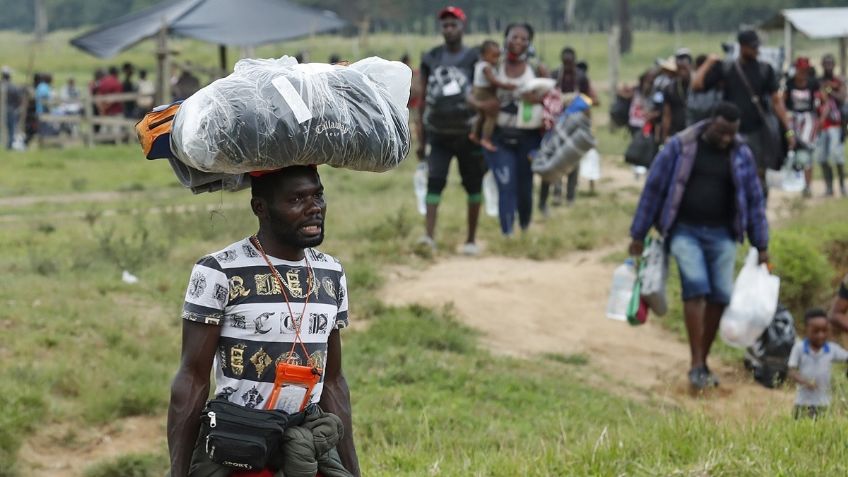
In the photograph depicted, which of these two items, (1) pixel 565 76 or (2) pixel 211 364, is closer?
(2) pixel 211 364

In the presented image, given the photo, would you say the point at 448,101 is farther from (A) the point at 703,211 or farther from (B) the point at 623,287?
(A) the point at 703,211

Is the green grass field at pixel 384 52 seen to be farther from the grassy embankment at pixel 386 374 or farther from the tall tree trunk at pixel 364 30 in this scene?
the grassy embankment at pixel 386 374

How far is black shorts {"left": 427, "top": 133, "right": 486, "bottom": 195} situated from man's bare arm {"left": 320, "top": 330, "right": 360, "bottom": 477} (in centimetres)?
711

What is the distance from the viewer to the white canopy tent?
90.1ft

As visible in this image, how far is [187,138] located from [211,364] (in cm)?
63

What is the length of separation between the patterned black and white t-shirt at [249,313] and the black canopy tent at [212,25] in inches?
729

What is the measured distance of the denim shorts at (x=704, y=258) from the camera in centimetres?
793

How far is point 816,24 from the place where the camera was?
28.0 metres

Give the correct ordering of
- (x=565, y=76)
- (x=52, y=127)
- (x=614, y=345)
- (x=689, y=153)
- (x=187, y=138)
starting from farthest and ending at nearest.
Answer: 1. (x=52, y=127)
2. (x=565, y=76)
3. (x=614, y=345)
4. (x=689, y=153)
5. (x=187, y=138)

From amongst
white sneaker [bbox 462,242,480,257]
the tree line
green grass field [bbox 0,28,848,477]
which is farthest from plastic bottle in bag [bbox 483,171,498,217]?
the tree line

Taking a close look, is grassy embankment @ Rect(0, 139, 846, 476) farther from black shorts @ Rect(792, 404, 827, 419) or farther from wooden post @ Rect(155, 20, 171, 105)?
wooden post @ Rect(155, 20, 171, 105)

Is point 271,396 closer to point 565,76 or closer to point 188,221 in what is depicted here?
point 188,221

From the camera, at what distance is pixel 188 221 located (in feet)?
40.9

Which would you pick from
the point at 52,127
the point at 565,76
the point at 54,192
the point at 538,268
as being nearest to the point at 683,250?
the point at 538,268
